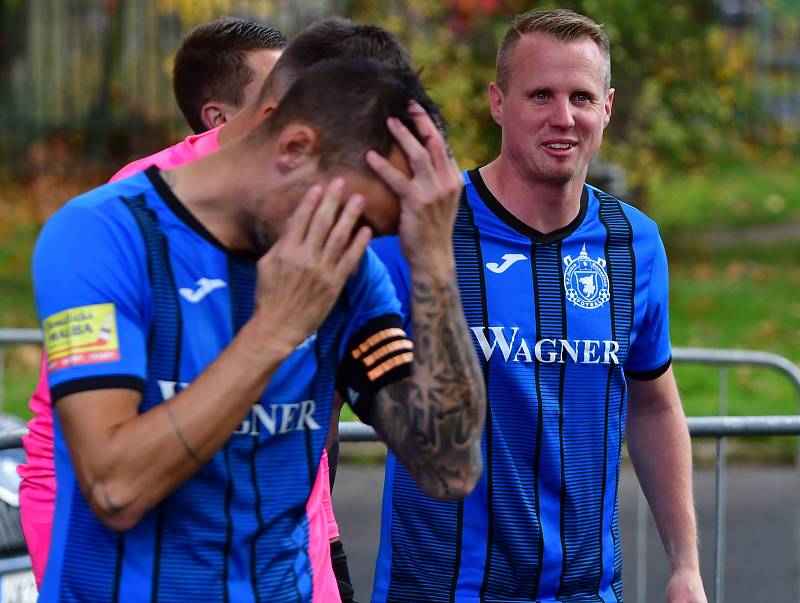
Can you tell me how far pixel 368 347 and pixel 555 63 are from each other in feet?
4.50

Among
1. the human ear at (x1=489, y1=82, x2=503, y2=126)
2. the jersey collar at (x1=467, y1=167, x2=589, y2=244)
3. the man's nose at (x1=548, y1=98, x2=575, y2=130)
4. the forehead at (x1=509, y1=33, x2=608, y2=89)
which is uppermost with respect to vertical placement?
the forehead at (x1=509, y1=33, x2=608, y2=89)

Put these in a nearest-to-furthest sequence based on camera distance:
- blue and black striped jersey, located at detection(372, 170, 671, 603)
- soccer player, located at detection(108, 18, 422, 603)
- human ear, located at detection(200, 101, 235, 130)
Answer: soccer player, located at detection(108, 18, 422, 603) → blue and black striped jersey, located at detection(372, 170, 671, 603) → human ear, located at detection(200, 101, 235, 130)

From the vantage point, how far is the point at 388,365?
2.86 metres

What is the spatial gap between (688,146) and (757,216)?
4689 millimetres

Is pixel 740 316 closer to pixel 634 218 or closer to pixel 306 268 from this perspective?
pixel 634 218

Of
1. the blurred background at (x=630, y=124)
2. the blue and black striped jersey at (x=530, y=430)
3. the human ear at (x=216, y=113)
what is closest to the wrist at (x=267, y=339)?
the blue and black striped jersey at (x=530, y=430)

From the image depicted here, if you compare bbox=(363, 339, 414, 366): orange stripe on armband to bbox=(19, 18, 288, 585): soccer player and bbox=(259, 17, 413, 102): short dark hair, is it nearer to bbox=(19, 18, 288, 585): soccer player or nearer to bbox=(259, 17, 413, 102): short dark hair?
bbox=(259, 17, 413, 102): short dark hair

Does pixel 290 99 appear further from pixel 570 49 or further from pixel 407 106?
pixel 570 49

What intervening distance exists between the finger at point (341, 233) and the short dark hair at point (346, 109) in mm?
92

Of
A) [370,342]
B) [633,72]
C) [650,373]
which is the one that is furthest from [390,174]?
[633,72]

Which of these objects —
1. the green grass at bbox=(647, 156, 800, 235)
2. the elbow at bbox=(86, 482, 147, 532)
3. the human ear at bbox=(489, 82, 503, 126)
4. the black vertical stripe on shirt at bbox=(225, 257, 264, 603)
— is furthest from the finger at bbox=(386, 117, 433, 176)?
the green grass at bbox=(647, 156, 800, 235)

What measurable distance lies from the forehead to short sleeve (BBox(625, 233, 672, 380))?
49 cm

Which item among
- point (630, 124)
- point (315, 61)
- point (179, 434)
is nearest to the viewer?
point (179, 434)

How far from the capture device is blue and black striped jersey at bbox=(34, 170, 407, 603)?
8.21 ft
